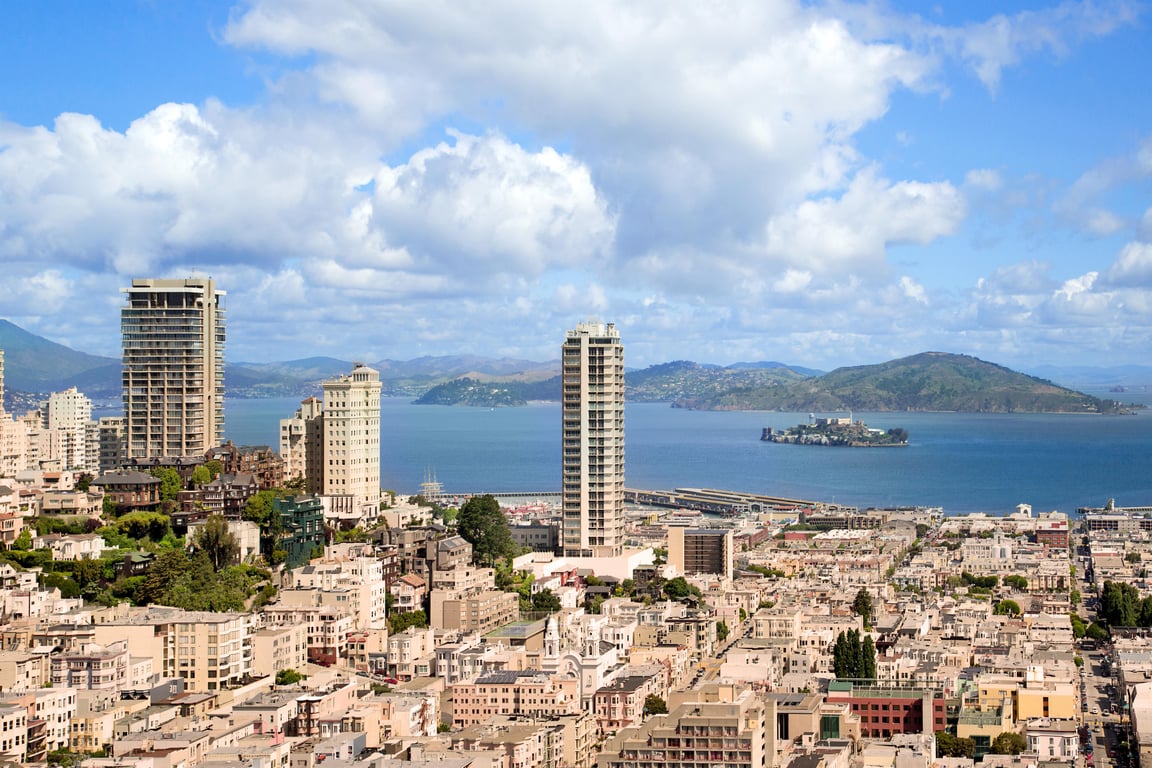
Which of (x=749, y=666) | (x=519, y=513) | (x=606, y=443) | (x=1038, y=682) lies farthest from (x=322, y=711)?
(x=519, y=513)

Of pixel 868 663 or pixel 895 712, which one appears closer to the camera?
pixel 895 712

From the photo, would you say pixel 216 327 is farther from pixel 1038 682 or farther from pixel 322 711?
pixel 1038 682

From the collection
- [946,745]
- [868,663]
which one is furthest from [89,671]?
[868,663]

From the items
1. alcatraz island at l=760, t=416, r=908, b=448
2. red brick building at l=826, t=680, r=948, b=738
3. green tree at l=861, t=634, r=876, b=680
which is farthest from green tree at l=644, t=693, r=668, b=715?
alcatraz island at l=760, t=416, r=908, b=448

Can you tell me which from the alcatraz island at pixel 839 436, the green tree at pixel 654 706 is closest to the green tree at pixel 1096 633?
the green tree at pixel 654 706

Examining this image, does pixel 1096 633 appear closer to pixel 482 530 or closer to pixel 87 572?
pixel 482 530

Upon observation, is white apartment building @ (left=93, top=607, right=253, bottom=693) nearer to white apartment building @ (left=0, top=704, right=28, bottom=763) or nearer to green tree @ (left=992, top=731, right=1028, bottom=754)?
white apartment building @ (left=0, top=704, right=28, bottom=763)
